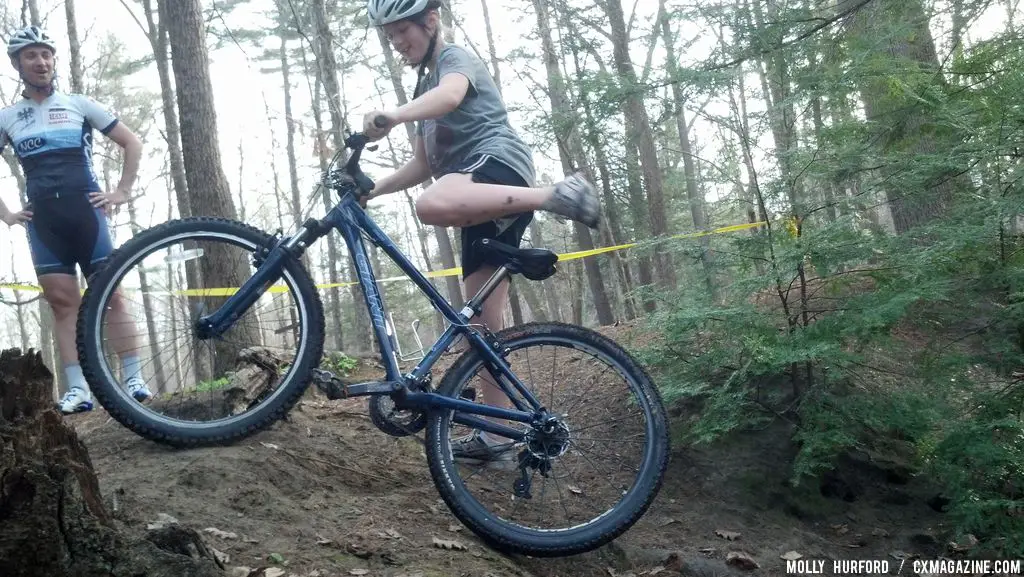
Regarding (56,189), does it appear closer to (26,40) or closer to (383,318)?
(26,40)

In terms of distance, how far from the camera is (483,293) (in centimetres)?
319

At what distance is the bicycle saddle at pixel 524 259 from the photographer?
124 inches

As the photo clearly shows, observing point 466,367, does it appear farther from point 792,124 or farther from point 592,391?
point 792,124

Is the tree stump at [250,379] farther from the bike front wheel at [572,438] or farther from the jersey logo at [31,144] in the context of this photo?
the jersey logo at [31,144]

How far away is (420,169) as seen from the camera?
3.62 m

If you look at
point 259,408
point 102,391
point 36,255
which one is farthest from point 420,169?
point 36,255

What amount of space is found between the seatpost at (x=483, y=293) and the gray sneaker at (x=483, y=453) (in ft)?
1.78

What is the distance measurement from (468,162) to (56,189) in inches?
94.3

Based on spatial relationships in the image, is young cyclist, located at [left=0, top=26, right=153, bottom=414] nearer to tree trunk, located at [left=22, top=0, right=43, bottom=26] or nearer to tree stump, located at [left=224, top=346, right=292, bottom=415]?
tree stump, located at [left=224, top=346, right=292, bottom=415]

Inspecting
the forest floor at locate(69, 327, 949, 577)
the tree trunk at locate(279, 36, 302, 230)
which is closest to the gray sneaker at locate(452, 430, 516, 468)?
the forest floor at locate(69, 327, 949, 577)

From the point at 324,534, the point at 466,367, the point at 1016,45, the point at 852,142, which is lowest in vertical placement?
the point at 324,534

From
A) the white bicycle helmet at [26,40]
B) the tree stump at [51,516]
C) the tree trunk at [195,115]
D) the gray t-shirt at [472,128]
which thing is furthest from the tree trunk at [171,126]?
the tree stump at [51,516]

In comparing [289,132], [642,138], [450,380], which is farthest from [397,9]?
[289,132]

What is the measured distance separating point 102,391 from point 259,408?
22.5 inches
